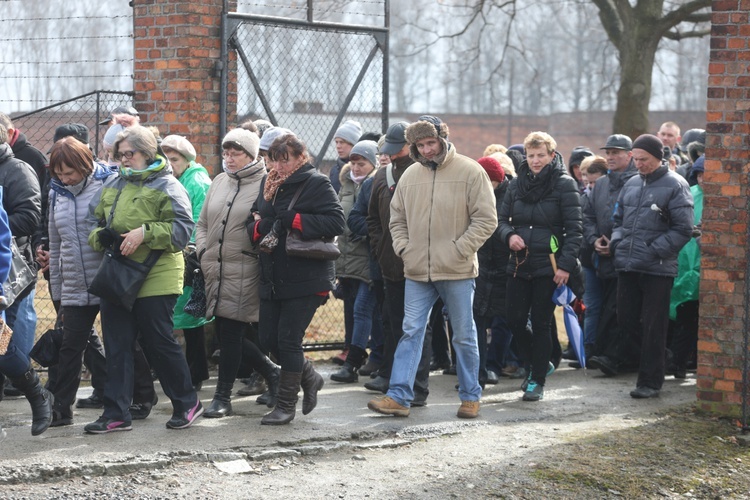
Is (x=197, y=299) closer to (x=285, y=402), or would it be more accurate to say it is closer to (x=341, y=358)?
(x=285, y=402)

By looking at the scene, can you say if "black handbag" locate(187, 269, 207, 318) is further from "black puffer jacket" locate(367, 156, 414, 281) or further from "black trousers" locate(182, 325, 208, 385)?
"black puffer jacket" locate(367, 156, 414, 281)

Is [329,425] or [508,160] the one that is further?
[508,160]

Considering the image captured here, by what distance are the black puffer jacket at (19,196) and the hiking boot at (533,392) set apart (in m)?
3.65

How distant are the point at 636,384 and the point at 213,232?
140 inches

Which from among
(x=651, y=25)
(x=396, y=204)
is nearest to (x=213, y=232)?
(x=396, y=204)

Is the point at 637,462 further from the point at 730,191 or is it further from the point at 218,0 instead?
the point at 218,0

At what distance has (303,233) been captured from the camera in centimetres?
679

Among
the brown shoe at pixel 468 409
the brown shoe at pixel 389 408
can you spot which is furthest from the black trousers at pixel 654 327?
the brown shoe at pixel 389 408

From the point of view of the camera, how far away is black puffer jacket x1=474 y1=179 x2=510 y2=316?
28.4ft

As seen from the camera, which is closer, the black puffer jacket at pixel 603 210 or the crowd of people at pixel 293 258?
→ the crowd of people at pixel 293 258

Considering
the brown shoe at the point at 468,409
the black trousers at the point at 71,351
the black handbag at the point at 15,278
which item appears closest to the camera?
the black handbag at the point at 15,278

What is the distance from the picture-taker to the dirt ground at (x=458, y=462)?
5590 millimetres

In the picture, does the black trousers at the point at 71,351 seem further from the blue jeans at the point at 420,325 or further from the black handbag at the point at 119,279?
the blue jeans at the point at 420,325

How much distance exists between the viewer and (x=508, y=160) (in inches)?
354
